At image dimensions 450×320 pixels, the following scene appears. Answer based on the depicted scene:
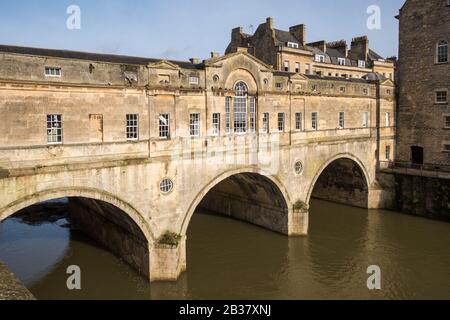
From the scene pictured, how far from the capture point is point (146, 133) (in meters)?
19.4

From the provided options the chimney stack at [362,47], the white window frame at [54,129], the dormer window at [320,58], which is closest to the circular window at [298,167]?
the white window frame at [54,129]

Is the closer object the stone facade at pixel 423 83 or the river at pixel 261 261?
the river at pixel 261 261

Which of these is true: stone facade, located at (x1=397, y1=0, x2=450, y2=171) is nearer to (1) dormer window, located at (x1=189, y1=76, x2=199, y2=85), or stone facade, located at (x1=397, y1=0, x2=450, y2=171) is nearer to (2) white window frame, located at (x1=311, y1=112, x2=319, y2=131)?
(2) white window frame, located at (x1=311, y1=112, x2=319, y2=131)

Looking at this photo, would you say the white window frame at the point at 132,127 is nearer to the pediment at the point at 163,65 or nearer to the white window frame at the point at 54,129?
the pediment at the point at 163,65

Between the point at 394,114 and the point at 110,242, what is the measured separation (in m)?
26.7

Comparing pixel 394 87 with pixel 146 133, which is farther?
pixel 394 87

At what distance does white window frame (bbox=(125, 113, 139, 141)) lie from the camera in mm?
18891

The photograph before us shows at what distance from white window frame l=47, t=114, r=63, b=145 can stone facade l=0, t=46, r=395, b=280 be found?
58 millimetres

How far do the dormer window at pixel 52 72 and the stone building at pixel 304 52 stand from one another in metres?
27.8

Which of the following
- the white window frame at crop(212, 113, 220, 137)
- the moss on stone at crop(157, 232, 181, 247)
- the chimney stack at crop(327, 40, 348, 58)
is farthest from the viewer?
the chimney stack at crop(327, 40, 348, 58)

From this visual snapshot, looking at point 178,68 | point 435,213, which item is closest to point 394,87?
point 435,213

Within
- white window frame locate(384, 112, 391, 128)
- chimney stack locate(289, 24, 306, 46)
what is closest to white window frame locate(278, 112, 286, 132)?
white window frame locate(384, 112, 391, 128)

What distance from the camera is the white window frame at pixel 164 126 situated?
20005 mm
